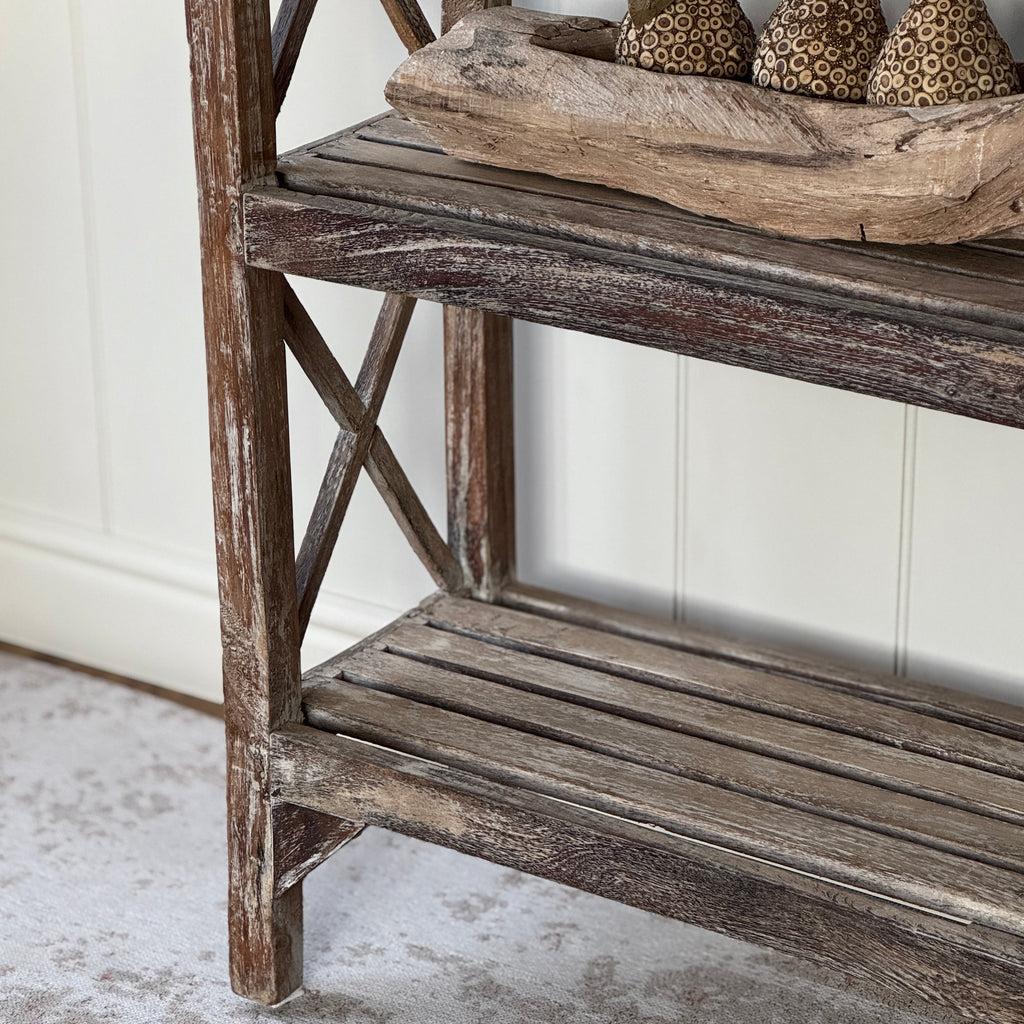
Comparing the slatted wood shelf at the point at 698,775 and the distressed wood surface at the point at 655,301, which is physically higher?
the distressed wood surface at the point at 655,301

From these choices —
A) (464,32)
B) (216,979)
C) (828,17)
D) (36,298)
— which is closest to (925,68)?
(828,17)

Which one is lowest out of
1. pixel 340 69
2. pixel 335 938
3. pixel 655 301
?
pixel 335 938

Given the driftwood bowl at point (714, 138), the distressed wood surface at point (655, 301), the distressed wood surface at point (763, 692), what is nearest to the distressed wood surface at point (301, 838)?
the distressed wood surface at point (763, 692)

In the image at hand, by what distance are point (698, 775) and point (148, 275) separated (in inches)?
38.3

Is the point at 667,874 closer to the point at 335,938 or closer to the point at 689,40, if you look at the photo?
the point at 335,938

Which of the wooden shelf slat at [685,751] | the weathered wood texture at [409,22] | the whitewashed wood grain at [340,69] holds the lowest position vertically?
the wooden shelf slat at [685,751]

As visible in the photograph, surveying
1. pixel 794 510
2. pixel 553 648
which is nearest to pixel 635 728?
pixel 553 648

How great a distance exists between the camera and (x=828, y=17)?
3.67 feet

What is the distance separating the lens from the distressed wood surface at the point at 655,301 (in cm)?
99

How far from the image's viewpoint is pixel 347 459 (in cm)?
151

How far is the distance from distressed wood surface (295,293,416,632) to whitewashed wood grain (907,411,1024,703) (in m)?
0.52

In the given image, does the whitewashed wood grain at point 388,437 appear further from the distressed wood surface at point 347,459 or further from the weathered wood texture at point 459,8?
the weathered wood texture at point 459,8

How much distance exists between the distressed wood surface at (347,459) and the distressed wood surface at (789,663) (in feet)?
0.84

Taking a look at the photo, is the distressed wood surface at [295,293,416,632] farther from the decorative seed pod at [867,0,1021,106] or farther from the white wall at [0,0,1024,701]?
the decorative seed pod at [867,0,1021,106]
